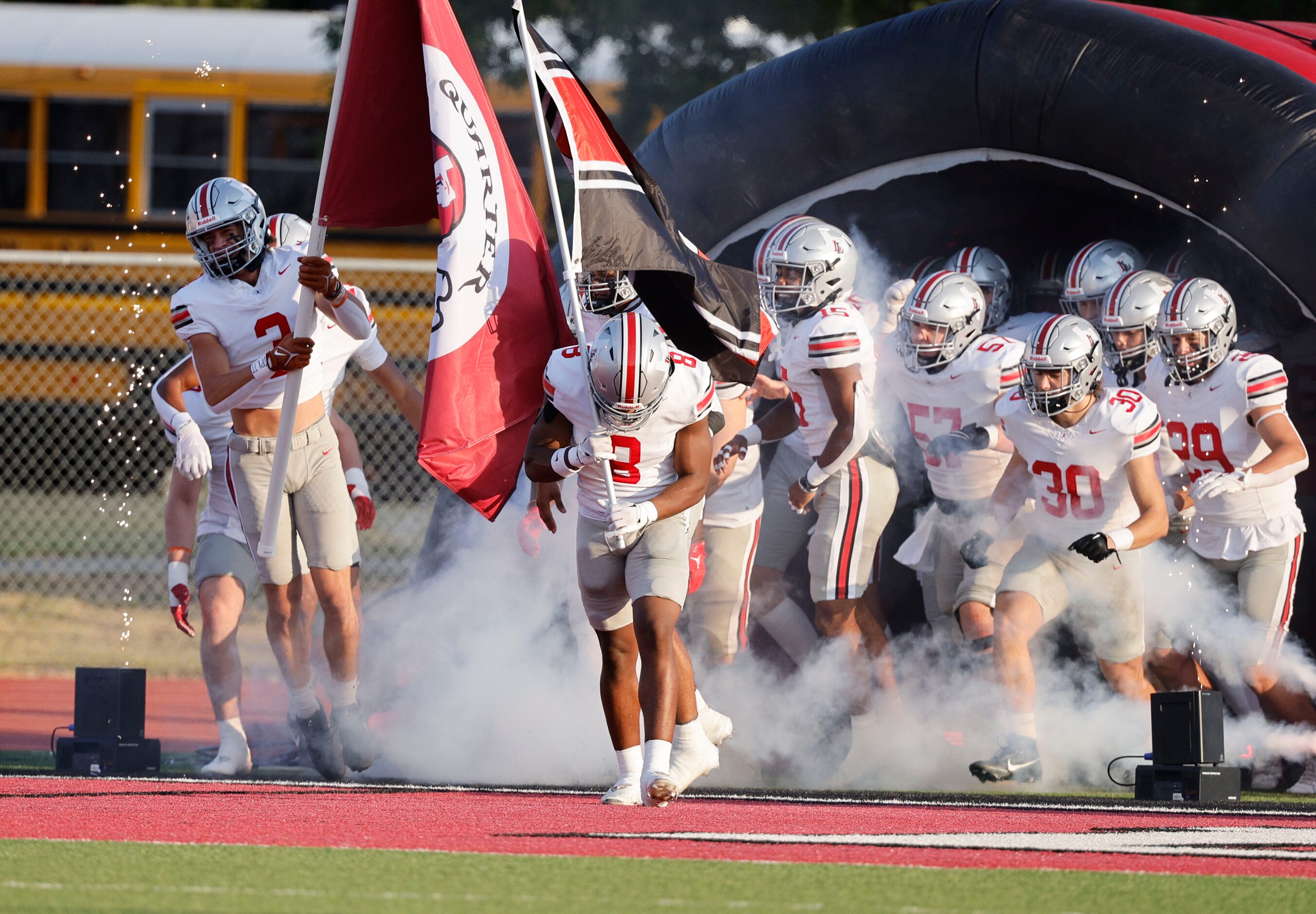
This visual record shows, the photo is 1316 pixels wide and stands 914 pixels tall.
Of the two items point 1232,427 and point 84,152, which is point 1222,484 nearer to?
point 1232,427

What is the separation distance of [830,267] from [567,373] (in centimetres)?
193

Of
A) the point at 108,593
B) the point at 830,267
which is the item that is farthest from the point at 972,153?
the point at 108,593

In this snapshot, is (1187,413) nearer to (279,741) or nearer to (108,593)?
(279,741)

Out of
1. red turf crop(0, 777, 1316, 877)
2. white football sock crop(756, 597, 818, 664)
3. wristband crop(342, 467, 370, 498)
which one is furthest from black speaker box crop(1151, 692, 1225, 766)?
wristband crop(342, 467, 370, 498)

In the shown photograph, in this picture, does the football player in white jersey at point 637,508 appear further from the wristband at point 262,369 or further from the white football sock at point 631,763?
the wristband at point 262,369

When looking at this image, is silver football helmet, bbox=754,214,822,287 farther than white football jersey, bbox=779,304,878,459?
Yes

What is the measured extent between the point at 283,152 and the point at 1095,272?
284 inches

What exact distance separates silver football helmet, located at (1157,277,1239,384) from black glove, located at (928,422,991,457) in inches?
30.9

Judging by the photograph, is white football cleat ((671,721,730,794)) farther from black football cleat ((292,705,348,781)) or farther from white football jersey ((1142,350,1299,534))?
white football jersey ((1142,350,1299,534))

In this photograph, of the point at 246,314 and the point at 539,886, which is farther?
the point at 246,314

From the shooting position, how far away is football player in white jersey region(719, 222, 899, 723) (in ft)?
23.2

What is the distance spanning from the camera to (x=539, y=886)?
3953mm

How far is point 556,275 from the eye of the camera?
7.94 m

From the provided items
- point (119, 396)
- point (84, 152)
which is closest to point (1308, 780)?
point (119, 396)
